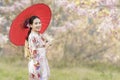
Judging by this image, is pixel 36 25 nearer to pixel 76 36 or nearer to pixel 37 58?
pixel 37 58

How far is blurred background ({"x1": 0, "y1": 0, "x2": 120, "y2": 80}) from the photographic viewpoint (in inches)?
340

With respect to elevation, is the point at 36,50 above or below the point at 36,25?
below

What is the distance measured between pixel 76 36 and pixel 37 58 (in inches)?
131

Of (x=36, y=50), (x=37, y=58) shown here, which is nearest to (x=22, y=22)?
(x=36, y=50)

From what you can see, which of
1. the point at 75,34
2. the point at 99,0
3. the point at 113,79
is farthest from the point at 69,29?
the point at 113,79

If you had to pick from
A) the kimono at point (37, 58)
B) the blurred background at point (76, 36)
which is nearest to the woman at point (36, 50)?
the kimono at point (37, 58)

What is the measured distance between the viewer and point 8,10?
8.73m

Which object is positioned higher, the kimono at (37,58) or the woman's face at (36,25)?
the woman's face at (36,25)

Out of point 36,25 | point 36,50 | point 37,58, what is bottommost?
point 37,58

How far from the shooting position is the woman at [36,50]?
5.62m

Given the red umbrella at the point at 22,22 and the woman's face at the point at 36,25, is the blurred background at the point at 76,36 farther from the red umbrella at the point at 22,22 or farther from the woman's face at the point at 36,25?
the woman's face at the point at 36,25

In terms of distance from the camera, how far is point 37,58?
566 centimetres

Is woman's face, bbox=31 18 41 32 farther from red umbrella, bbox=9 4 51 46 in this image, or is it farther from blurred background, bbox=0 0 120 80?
blurred background, bbox=0 0 120 80

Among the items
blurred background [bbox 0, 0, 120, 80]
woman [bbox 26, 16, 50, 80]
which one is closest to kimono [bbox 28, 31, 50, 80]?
woman [bbox 26, 16, 50, 80]
